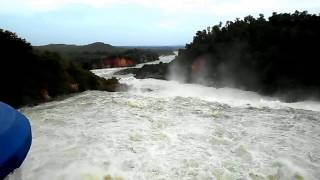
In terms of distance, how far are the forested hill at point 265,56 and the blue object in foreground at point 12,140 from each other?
19.1 m

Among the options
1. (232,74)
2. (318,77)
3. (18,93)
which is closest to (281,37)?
(318,77)

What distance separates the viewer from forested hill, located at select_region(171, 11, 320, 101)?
24984 millimetres

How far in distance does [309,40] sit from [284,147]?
1759 cm

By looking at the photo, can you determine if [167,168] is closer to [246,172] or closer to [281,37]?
[246,172]

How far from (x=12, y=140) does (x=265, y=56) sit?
78.5ft

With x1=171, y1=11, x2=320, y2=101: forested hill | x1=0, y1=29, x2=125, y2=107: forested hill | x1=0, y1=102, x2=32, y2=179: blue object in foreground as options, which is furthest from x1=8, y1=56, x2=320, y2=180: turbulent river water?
x1=171, y1=11, x2=320, y2=101: forested hill

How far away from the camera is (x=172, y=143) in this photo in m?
9.72

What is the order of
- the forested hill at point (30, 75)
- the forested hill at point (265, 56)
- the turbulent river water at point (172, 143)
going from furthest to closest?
the forested hill at point (265, 56) < the forested hill at point (30, 75) < the turbulent river water at point (172, 143)

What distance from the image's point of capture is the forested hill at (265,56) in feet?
82.0

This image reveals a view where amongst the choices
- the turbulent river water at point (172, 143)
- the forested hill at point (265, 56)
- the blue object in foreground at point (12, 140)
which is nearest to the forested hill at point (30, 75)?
the turbulent river water at point (172, 143)

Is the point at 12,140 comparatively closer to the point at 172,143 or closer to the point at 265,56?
the point at 172,143

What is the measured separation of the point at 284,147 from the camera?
9.53 metres

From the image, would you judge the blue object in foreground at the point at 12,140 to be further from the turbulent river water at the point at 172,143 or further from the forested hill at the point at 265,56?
the forested hill at the point at 265,56

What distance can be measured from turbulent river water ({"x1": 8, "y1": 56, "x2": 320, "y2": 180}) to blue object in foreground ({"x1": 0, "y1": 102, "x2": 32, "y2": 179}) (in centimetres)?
101
